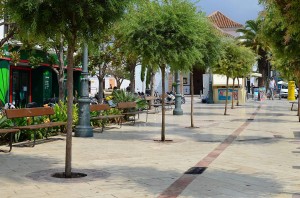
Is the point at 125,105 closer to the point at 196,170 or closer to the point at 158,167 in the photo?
the point at 158,167

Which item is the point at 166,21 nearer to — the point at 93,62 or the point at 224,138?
the point at 224,138

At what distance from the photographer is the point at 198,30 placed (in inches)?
466

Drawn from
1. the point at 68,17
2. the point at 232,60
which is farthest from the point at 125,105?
the point at 68,17

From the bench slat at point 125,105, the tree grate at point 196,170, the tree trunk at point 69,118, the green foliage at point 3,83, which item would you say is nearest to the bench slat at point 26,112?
the tree trunk at point 69,118

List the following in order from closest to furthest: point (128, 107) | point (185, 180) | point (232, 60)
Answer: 1. point (185, 180)
2. point (128, 107)
3. point (232, 60)

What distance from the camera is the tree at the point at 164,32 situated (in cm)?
1141

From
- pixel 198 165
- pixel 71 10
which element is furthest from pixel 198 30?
pixel 71 10

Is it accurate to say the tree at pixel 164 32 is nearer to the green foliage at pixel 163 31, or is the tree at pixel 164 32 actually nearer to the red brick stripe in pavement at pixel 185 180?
the green foliage at pixel 163 31

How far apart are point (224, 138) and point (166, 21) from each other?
13.3 feet

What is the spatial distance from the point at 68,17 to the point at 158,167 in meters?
3.14

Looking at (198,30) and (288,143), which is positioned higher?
(198,30)

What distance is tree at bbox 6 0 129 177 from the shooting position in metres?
6.82

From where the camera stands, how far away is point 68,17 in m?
7.16

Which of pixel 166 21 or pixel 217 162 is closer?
pixel 217 162
